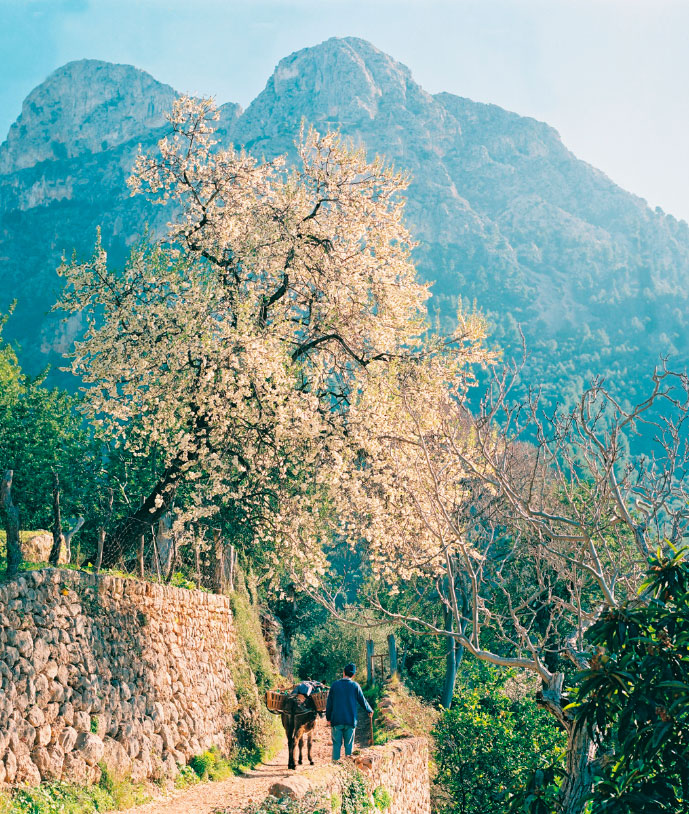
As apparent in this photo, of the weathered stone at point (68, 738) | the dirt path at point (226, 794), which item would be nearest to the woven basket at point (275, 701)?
the dirt path at point (226, 794)

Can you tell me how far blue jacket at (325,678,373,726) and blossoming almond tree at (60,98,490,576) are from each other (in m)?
2.73

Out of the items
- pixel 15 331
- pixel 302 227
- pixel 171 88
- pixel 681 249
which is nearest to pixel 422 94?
pixel 171 88

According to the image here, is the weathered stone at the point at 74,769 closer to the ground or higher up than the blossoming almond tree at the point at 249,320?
closer to the ground

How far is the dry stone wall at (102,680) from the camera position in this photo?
7520mm

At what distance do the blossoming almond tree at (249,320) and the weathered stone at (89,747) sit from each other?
12.8ft

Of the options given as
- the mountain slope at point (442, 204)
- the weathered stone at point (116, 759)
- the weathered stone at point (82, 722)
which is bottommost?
the weathered stone at point (116, 759)

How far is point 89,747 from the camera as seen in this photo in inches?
328

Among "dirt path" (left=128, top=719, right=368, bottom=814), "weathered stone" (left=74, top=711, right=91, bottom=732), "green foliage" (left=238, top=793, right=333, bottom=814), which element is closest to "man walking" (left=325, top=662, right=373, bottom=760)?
"dirt path" (left=128, top=719, right=368, bottom=814)

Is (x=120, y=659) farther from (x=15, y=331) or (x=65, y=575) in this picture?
(x=15, y=331)

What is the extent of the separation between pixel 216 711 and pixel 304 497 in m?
4.18

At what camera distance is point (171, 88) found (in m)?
163

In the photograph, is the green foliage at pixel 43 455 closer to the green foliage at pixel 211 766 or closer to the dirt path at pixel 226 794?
the green foliage at pixel 211 766

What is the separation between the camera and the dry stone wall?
7.52 metres

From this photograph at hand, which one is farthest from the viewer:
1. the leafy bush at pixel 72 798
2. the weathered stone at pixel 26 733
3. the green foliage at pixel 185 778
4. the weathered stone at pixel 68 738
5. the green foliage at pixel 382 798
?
the green foliage at pixel 185 778
